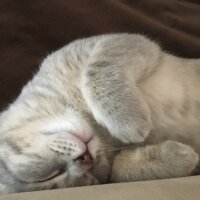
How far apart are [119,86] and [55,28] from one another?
71 centimetres

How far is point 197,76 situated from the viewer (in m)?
1.66

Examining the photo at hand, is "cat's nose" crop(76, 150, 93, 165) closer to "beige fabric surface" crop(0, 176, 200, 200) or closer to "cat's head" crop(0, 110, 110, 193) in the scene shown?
"cat's head" crop(0, 110, 110, 193)

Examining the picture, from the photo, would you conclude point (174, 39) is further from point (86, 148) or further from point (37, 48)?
point (86, 148)

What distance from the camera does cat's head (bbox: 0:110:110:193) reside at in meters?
1.33

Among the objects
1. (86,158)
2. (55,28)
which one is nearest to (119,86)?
(86,158)

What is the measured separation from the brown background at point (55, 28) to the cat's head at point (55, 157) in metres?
0.54

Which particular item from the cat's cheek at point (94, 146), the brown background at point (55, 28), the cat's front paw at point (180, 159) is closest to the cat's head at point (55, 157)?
the cat's cheek at point (94, 146)

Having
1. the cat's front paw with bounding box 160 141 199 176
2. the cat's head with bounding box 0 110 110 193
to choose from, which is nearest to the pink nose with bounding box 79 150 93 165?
the cat's head with bounding box 0 110 110 193

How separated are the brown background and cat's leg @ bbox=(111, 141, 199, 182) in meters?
0.73

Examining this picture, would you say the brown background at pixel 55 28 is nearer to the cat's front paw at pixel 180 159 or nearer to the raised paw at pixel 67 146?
the raised paw at pixel 67 146

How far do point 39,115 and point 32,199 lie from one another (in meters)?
0.54

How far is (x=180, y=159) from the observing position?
1.31m

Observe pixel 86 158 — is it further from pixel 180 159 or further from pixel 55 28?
pixel 55 28

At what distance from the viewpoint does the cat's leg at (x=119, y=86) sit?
1.32 metres
